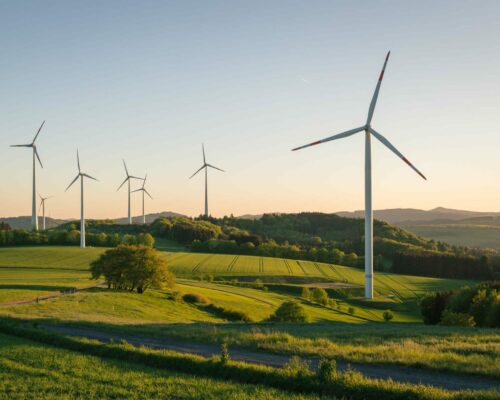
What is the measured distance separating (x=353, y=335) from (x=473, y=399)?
18.0 m

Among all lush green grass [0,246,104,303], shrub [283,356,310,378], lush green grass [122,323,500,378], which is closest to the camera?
shrub [283,356,310,378]

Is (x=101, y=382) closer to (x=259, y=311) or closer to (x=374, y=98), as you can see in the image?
(x=259, y=311)

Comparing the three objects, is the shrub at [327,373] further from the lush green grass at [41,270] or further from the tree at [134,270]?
the tree at [134,270]

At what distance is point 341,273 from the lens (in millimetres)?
152250

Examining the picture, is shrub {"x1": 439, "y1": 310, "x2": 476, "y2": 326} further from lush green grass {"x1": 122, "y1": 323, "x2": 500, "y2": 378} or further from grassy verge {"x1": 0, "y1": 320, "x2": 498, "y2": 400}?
grassy verge {"x1": 0, "y1": 320, "x2": 498, "y2": 400}

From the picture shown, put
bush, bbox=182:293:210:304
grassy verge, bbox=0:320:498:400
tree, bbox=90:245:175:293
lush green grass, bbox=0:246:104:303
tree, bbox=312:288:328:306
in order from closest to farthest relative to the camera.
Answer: grassy verge, bbox=0:320:498:400 < lush green grass, bbox=0:246:104:303 < bush, bbox=182:293:210:304 < tree, bbox=90:245:175:293 < tree, bbox=312:288:328:306

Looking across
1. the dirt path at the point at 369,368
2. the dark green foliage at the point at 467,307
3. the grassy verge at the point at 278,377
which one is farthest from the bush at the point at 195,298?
the grassy verge at the point at 278,377

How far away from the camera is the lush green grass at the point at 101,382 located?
18.4 m

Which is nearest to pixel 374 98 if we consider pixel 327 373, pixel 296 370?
pixel 296 370

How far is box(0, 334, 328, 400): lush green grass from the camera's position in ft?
60.3

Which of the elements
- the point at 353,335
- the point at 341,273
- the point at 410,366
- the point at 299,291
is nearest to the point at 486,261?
the point at 341,273

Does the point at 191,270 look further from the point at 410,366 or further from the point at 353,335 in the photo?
the point at 410,366

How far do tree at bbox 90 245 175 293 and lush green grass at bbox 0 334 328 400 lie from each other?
61.0 m

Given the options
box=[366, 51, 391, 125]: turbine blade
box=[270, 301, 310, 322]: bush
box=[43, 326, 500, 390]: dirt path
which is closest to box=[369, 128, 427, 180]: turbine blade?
box=[366, 51, 391, 125]: turbine blade
